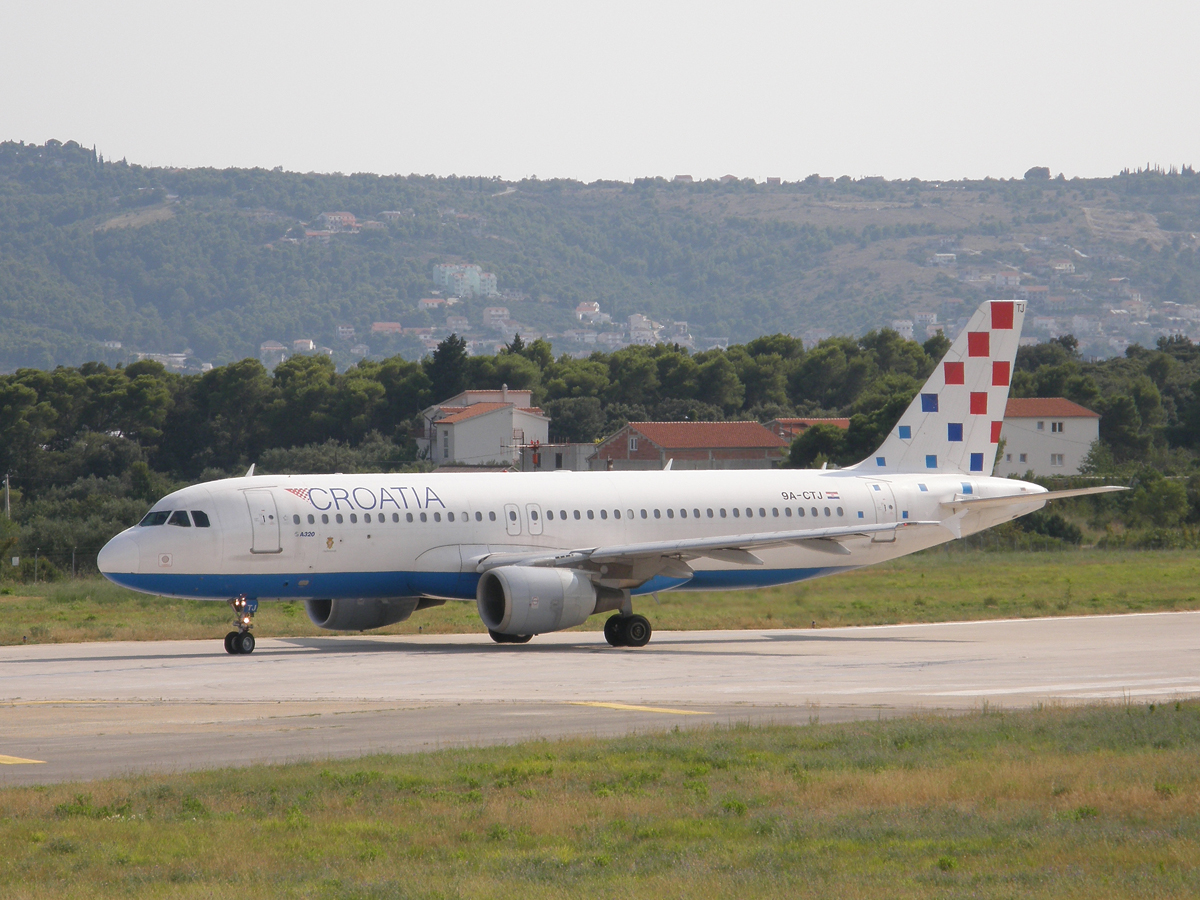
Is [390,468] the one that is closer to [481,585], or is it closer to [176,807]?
[481,585]

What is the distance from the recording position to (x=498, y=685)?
84.2 feet

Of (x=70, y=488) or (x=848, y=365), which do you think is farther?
(x=848, y=365)

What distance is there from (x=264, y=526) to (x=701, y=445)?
74.5 meters

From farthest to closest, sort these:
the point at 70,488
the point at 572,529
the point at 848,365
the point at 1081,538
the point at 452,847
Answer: the point at 848,365
the point at 70,488
the point at 1081,538
the point at 572,529
the point at 452,847

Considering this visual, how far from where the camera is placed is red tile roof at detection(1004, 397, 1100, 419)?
386ft

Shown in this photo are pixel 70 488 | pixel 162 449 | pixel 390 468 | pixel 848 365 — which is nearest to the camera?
pixel 70 488

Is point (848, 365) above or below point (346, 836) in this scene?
Answer: above

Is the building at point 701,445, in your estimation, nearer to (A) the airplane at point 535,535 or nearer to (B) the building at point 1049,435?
(B) the building at point 1049,435

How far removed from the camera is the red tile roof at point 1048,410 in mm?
117750

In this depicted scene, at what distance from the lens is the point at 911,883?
11.0m

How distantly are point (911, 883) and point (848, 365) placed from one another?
132 metres

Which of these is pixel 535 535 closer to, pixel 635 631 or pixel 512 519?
pixel 512 519

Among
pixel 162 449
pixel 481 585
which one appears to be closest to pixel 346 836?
pixel 481 585

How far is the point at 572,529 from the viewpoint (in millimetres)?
35281
